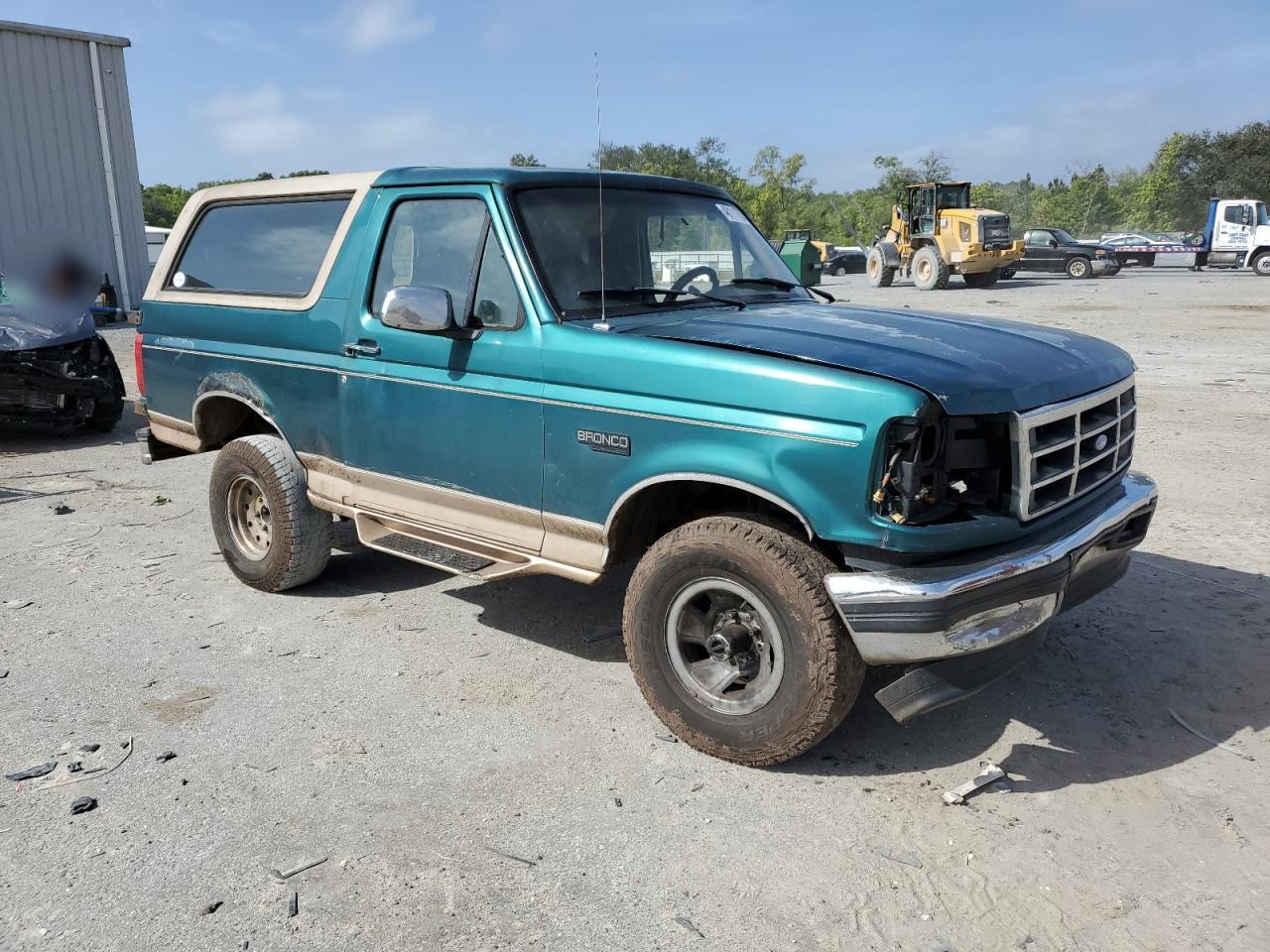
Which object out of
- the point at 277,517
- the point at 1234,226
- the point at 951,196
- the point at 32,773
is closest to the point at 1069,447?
the point at 277,517

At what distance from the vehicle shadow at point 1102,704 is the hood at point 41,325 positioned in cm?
852

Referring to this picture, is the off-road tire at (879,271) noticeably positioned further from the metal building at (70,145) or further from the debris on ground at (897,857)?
the debris on ground at (897,857)

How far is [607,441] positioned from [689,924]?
1670 mm

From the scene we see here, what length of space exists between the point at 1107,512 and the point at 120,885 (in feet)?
11.5

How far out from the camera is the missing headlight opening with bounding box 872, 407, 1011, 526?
117 inches

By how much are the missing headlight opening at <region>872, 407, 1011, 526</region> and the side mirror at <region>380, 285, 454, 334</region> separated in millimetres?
1834

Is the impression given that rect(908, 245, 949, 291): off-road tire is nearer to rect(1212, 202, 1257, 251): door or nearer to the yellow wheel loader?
the yellow wheel loader

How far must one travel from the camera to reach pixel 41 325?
9.27 metres

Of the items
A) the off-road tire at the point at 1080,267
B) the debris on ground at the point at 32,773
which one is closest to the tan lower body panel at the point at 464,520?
the debris on ground at the point at 32,773

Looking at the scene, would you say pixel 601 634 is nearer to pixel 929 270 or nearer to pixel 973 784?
pixel 973 784

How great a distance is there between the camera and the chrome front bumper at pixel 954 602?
2.96 metres

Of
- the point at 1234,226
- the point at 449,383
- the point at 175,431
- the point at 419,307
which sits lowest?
the point at 175,431

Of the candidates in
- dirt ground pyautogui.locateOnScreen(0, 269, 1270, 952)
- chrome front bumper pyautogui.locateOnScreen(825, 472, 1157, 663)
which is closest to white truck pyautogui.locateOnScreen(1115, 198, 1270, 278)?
dirt ground pyautogui.locateOnScreen(0, 269, 1270, 952)

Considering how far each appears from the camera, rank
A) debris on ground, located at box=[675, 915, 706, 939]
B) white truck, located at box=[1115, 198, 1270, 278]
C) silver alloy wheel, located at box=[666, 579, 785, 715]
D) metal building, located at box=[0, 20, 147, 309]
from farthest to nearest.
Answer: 1. white truck, located at box=[1115, 198, 1270, 278]
2. metal building, located at box=[0, 20, 147, 309]
3. silver alloy wheel, located at box=[666, 579, 785, 715]
4. debris on ground, located at box=[675, 915, 706, 939]
